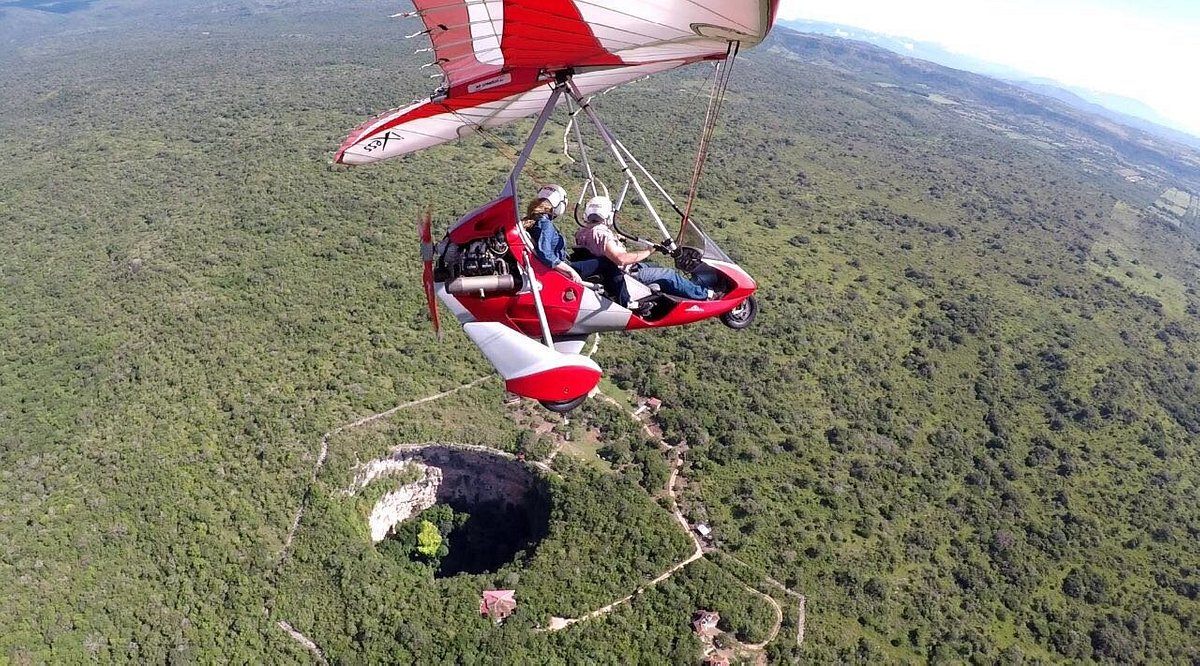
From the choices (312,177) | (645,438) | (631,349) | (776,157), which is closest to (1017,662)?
(645,438)

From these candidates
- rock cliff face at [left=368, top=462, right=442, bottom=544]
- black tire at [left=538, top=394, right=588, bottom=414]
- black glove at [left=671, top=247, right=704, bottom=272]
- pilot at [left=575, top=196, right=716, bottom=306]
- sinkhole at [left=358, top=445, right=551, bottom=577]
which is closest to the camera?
black tire at [left=538, top=394, right=588, bottom=414]

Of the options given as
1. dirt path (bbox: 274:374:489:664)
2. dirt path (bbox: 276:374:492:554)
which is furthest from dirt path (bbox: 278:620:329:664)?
dirt path (bbox: 276:374:492:554)

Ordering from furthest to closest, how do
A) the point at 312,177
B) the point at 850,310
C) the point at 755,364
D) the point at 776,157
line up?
the point at 776,157, the point at 312,177, the point at 850,310, the point at 755,364

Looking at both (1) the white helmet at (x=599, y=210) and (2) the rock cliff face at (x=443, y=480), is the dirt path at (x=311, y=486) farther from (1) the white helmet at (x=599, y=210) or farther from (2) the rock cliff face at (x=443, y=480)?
(1) the white helmet at (x=599, y=210)

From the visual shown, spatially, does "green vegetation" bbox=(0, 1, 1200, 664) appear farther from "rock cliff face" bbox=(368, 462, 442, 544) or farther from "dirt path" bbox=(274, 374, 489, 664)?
"rock cliff face" bbox=(368, 462, 442, 544)

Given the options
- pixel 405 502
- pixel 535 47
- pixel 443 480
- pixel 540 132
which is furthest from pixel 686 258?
pixel 405 502

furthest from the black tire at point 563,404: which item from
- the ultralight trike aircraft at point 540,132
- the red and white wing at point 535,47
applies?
the red and white wing at point 535,47

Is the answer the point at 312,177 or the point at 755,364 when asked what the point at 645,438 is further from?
the point at 312,177

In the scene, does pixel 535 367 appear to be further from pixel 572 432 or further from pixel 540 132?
pixel 572 432
